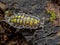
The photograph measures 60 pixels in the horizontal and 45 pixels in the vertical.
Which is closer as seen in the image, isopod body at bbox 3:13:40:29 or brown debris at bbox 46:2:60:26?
isopod body at bbox 3:13:40:29

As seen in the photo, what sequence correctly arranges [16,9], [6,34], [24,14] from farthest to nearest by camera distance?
[16,9], [24,14], [6,34]

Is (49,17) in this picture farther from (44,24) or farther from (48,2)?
(48,2)

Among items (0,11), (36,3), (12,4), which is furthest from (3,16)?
(36,3)

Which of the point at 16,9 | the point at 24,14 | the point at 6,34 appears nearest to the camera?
the point at 6,34

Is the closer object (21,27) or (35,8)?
(21,27)

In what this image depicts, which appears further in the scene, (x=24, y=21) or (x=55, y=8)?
(x=55, y=8)

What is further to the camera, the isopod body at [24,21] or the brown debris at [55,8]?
the brown debris at [55,8]

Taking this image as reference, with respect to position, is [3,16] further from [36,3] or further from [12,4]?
[36,3]

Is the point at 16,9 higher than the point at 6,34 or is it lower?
higher
